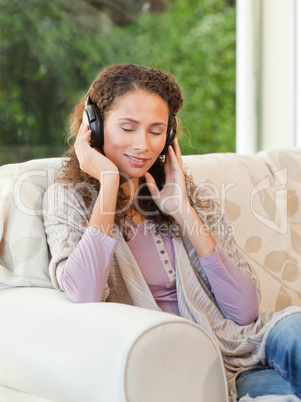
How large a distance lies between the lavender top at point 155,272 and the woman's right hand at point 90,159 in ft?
0.55

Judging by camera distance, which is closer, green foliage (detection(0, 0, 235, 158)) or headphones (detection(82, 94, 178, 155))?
headphones (detection(82, 94, 178, 155))

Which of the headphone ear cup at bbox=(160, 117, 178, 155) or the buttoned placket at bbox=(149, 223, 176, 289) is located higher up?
the headphone ear cup at bbox=(160, 117, 178, 155)

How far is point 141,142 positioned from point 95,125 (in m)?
0.12

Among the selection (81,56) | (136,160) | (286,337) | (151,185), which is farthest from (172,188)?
(81,56)

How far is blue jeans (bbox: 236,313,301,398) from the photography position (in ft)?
3.63

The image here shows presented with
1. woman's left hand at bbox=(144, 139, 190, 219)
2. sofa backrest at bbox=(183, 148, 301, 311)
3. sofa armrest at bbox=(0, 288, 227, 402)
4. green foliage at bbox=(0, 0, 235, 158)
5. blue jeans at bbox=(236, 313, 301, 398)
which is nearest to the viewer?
sofa armrest at bbox=(0, 288, 227, 402)

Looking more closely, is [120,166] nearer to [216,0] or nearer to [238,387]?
[238,387]

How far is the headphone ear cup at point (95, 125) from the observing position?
4.54 feet

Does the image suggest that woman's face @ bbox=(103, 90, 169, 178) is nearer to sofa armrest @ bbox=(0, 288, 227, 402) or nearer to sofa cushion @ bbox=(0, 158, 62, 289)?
sofa cushion @ bbox=(0, 158, 62, 289)

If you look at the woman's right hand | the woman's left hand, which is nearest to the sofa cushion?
the woman's right hand

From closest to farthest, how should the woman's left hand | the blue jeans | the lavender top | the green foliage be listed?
the blue jeans → the lavender top → the woman's left hand → the green foliage

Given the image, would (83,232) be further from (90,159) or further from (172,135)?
(172,135)

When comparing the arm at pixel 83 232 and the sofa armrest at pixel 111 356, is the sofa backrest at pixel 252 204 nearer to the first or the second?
the arm at pixel 83 232

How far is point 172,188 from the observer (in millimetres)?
1514
